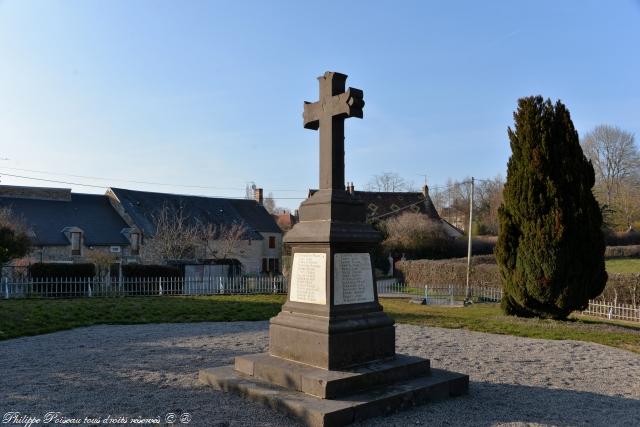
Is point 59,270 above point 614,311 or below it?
above

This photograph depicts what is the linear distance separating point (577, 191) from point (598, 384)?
7680 millimetres

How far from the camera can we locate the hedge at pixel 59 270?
2075cm

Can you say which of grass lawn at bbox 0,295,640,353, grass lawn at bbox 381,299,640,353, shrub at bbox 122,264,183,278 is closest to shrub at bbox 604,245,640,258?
grass lawn at bbox 0,295,640,353

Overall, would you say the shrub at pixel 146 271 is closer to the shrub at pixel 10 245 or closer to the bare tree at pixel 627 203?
the shrub at pixel 10 245

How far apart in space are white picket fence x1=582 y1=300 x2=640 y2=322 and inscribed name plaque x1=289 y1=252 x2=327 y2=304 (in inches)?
537

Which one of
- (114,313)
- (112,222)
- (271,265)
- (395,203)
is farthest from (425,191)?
(114,313)

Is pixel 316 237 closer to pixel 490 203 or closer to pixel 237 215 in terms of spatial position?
pixel 237 215

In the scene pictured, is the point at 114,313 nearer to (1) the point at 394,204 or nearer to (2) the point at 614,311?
(2) the point at 614,311

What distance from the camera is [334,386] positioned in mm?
5281

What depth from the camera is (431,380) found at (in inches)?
235

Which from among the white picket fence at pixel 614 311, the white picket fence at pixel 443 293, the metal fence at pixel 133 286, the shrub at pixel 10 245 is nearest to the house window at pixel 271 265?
the white picket fence at pixel 443 293

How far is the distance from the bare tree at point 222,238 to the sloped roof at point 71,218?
532 centimetres

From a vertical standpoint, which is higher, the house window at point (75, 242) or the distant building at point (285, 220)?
the distant building at point (285, 220)

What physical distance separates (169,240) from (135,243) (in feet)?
18.4
